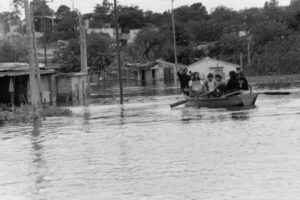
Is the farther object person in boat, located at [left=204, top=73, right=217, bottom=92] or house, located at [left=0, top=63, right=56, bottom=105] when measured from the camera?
house, located at [left=0, top=63, right=56, bottom=105]

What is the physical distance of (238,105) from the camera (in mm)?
27875

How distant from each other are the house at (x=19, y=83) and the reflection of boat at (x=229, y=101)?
1233 centimetres

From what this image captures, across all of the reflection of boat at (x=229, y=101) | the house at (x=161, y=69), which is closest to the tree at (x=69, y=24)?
the house at (x=161, y=69)

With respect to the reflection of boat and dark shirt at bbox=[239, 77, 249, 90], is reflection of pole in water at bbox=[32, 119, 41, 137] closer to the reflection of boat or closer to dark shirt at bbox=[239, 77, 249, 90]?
the reflection of boat

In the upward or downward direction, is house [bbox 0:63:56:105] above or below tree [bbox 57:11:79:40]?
below

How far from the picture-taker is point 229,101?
91.5 feet

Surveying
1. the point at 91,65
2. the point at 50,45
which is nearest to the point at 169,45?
the point at 91,65

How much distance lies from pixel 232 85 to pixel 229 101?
0.92 metres

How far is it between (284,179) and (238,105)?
1713 centimetres

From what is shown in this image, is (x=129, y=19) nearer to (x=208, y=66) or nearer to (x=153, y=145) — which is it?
(x=208, y=66)

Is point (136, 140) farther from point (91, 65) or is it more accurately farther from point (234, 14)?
point (234, 14)

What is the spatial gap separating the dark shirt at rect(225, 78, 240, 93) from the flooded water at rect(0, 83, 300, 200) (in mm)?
3716

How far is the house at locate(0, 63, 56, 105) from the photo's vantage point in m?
38.8

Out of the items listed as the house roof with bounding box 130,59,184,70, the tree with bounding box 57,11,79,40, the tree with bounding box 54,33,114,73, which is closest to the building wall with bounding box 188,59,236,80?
the house roof with bounding box 130,59,184,70
